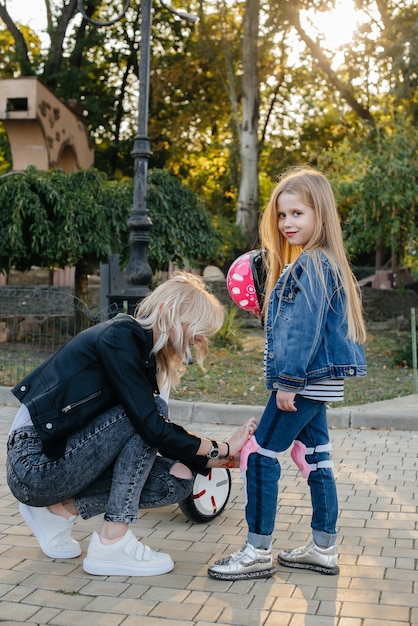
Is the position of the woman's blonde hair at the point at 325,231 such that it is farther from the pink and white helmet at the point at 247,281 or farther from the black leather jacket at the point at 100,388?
the black leather jacket at the point at 100,388

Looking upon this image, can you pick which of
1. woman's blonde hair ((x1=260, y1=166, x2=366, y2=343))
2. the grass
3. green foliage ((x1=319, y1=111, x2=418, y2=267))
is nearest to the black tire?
woman's blonde hair ((x1=260, y1=166, x2=366, y2=343))

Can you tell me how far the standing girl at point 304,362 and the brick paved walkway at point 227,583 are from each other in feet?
0.39

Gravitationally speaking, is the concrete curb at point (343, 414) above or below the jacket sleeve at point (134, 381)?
below

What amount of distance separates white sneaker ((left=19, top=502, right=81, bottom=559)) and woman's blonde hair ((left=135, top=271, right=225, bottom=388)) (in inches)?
31.8

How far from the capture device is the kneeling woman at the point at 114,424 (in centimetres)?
345

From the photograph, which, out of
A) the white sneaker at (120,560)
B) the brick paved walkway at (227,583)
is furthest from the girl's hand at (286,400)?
the white sneaker at (120,560)

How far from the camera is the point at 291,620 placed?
3080 millimetres

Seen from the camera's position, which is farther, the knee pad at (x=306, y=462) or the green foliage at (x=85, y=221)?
the green foliage at (x=85, y=221)

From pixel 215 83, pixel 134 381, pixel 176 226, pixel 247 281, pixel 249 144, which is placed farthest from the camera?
pixel 215 83

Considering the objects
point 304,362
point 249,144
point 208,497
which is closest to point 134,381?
point 304,362

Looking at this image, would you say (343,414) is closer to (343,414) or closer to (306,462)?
(343,414)

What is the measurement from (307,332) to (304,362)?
0.12 m

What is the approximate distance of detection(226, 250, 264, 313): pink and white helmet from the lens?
3912 mm

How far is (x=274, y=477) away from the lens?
11.6 feet
